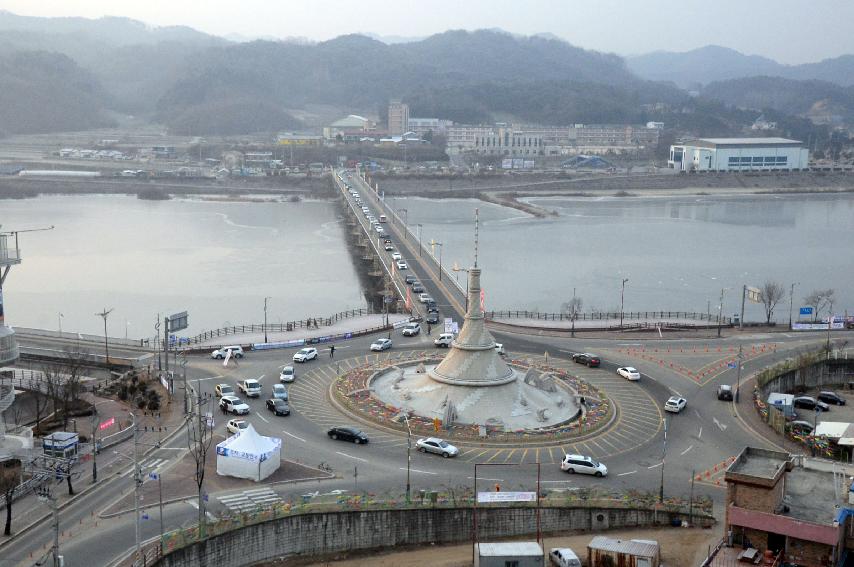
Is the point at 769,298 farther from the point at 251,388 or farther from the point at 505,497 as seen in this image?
the point at 505,497

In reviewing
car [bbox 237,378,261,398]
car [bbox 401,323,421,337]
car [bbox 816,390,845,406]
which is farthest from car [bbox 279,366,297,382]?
car [bbox 816,390,845,406]

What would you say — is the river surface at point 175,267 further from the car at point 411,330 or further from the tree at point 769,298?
the tree at point 769,298

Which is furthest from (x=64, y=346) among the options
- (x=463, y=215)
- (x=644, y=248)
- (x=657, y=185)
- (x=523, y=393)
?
(x=657, y=185)

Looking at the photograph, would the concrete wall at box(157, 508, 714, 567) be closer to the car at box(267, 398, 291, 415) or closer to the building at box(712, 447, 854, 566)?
the building at box(712, 447, 854, 566)

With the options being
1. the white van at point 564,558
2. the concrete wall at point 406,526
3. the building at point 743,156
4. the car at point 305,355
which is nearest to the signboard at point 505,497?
the concrete wall at point 406,526

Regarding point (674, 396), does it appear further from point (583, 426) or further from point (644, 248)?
point (644, 248)

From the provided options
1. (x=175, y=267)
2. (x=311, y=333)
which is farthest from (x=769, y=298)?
(x=175, y=267)
